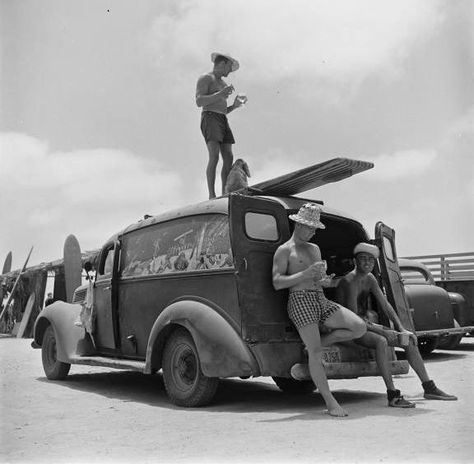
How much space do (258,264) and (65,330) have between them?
3.42 meters

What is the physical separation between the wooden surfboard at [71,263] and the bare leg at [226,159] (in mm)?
11305

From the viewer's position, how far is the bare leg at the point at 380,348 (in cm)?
588

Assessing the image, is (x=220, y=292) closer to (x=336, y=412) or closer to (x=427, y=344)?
(x=336, y=412)

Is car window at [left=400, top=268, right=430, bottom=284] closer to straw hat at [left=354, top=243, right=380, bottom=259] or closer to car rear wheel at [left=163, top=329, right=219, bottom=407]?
straw hat at [left=354, top=243, right=380, bottom=259]

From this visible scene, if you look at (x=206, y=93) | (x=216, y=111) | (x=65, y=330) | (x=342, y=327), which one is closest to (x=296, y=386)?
(x=342, y=327)

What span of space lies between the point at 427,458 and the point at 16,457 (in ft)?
8.29

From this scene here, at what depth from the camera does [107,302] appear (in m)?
7.77

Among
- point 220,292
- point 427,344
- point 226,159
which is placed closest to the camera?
point 220,292

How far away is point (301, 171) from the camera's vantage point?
20.5 ft

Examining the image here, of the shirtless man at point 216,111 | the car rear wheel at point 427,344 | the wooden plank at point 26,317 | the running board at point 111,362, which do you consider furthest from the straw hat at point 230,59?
the wooden plank at point 26,317

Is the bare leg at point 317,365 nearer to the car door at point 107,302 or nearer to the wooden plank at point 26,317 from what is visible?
the car door at point 107,302

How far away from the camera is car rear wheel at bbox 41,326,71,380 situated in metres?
8.46

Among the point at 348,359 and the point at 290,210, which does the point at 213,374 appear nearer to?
the point at 348,359

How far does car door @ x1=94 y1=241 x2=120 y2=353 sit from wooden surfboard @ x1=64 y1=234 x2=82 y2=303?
438 inches
